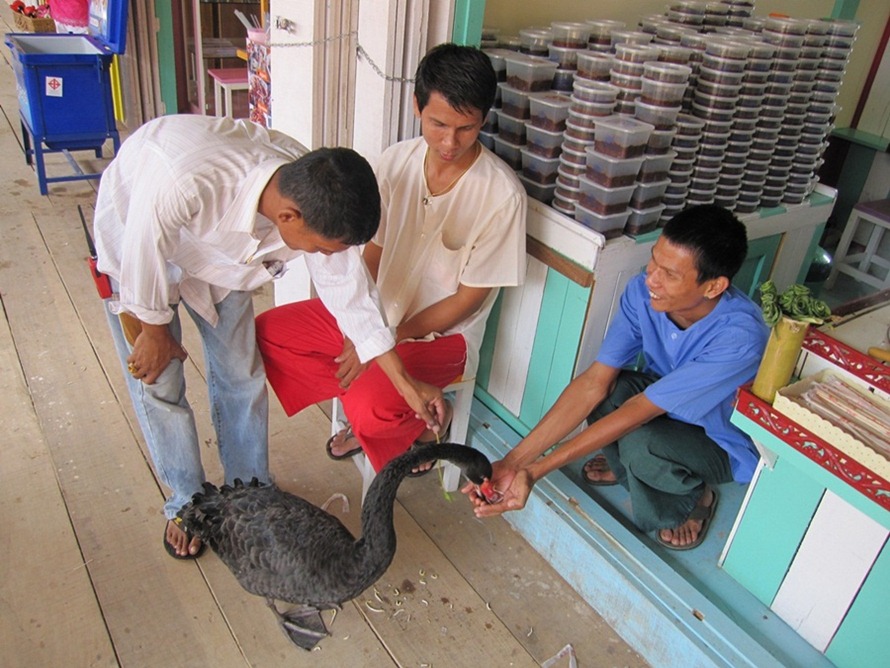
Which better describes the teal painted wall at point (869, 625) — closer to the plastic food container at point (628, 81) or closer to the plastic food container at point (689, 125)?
the plastic food container at point (689, 125)

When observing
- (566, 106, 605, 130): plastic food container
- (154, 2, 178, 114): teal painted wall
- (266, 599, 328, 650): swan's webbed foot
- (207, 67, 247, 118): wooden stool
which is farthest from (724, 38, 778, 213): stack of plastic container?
(154, 2, 178, 114): teal painted wall

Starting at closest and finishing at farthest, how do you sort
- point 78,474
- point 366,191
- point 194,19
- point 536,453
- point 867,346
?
1. point 366,191
2. point 867,346
3. point 536,453
4. point 78,474
5. point 194,19

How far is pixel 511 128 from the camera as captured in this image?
7.11 feet

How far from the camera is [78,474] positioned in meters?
2.23

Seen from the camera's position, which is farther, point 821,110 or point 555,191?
point 821,110

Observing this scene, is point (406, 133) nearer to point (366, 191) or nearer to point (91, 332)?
point (366, 191)

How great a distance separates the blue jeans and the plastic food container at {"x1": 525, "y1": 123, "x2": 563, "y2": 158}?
0.90 meters

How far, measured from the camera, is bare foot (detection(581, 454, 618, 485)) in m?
2.19

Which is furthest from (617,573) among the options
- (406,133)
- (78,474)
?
(78,474)

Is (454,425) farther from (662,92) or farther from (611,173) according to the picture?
(662,92)

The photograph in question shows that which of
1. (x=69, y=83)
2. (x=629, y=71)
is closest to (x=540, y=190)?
(x=629, y=71)

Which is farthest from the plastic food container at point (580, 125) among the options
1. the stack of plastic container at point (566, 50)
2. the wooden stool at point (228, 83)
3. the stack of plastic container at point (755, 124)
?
the wooden stool at point (228, 83)

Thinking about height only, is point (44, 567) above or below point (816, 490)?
below

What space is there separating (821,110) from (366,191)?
167cm
